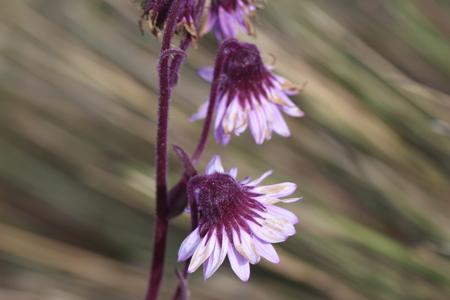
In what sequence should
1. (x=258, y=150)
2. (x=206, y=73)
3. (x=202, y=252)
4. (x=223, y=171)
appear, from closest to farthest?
(x=202, y=252) → (x=223, y=171) → (x=206, y=73) → (x=258, y=150)

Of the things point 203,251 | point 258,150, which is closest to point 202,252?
point 203,251

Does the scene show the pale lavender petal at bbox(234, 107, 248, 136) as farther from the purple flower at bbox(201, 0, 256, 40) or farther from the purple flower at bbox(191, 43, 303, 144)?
the purple flower at bbox(201, 0, 256, 40)

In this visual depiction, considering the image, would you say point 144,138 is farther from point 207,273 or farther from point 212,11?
point 207,273

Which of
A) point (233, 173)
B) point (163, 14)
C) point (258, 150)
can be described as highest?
point (163, 14)

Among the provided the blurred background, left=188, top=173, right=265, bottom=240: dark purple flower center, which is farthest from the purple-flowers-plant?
the blurred background

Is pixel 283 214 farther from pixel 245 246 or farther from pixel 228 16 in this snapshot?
pixel 228 16

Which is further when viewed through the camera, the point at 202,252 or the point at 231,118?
the point at 231,118
